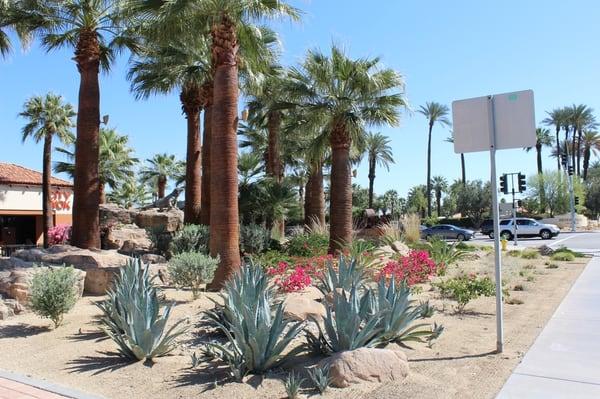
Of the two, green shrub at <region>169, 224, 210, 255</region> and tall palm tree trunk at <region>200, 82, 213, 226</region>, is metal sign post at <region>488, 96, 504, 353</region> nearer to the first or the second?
green shrub at <region>169, 224, 210, 255</region>

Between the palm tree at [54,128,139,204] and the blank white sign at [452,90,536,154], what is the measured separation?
3167 cm

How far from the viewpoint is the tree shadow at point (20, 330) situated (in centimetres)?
751

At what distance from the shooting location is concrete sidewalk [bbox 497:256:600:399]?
481 cm

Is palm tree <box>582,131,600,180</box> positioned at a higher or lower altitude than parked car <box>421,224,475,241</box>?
higher

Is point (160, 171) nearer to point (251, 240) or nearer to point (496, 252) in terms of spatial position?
point (251, 240)

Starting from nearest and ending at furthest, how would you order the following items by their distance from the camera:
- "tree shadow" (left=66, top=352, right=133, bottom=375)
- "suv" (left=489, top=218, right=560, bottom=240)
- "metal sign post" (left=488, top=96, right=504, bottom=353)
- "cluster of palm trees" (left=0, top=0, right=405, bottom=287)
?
"tree shadow" (left=66, top=352, right=133, bottom=375) < "metal sign post" (left=488, top=96, right=504, bottom=353) < "cluster of palm trees" (left=0, top=0, right=405, bottom=287) < "suv" (left=489, top=218, right=560, bottom=240)

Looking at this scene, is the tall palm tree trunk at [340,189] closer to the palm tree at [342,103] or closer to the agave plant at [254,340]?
the palm tree at [342,103]

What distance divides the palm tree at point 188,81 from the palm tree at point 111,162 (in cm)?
1748

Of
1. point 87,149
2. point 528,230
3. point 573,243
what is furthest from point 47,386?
point 528,230

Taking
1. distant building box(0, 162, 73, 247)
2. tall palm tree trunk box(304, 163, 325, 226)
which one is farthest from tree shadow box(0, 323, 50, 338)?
distant building box(0, 162, 73, 247)

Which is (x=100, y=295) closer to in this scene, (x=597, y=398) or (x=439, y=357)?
(x=439, y=357)

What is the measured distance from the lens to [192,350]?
21.5ft

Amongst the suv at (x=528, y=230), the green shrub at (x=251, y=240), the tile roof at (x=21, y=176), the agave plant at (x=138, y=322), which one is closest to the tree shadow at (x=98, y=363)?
the agave plant at (x=138, y=322)

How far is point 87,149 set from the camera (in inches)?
611
